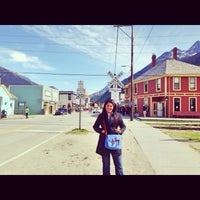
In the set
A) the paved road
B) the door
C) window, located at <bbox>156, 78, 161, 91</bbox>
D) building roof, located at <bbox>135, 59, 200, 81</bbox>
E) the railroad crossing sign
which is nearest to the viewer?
the paved road

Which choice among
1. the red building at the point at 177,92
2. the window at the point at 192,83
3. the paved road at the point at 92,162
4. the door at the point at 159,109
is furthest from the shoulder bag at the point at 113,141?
the window at the point at 192,83

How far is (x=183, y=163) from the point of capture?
573cm

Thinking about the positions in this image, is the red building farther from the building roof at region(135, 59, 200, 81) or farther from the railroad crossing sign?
the railroad crossing sign

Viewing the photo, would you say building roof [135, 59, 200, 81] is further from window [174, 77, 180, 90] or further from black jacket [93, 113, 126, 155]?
black jacket [93, 113, 126, 155]

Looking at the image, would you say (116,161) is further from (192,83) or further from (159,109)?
(192,83)

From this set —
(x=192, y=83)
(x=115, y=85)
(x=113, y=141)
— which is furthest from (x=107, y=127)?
(x=192, y=83)

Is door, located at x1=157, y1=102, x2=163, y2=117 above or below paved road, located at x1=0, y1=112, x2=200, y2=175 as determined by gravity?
above

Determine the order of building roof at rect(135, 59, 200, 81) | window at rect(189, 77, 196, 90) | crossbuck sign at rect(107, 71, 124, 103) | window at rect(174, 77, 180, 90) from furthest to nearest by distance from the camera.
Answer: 1. building roof at rect(135, 59, 200, 81)
2. window at rect(174, 77, 180, 90)
3. window at rect(189, 77, 196, 90)
4. crossbuck sign at rect(107, 71, 124, 103)

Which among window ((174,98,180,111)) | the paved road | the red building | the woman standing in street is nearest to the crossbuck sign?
the paved road

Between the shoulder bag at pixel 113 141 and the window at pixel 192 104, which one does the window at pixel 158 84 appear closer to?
the window at pixel 192 104

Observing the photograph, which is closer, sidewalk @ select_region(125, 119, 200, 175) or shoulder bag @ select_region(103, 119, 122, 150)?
shoulder bag @ select_region(103, 119, 122, 150)

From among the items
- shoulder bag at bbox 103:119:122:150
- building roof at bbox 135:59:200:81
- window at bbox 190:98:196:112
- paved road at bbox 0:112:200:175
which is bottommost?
paved road at bbox 0:112:200:175

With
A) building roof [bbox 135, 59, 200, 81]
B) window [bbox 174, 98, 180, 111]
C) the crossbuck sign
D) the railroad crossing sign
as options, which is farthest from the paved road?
building roof [bbox 135, 59, 200, 81]
